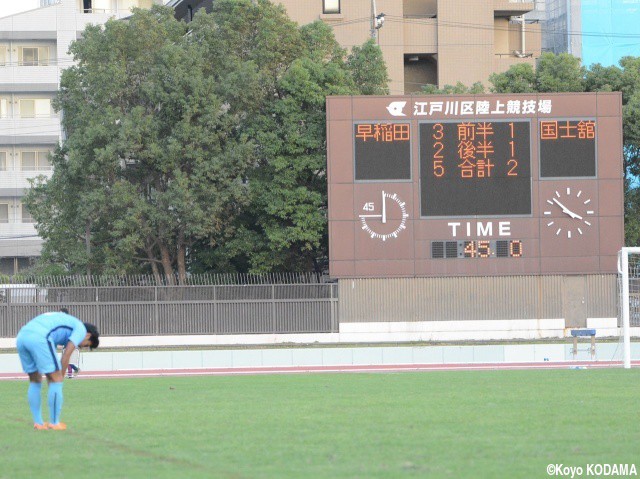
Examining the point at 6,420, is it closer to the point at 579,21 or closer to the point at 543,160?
the point at 543,160

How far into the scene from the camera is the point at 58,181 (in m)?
42.8

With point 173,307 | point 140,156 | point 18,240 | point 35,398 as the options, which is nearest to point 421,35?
point 140,156

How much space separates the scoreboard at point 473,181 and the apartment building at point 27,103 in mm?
34421

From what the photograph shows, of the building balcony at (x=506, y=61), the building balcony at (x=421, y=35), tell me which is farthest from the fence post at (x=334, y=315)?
the building balcony at (x=506, y=61)

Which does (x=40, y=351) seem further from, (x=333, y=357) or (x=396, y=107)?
(x=396, y=107)

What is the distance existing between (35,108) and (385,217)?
36585mm

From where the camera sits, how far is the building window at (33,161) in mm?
65438

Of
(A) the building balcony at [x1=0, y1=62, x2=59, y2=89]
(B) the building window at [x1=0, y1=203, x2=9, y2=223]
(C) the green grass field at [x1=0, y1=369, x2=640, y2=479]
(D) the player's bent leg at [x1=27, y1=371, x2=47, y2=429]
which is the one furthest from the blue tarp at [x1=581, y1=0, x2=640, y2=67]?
(D) the player's bent leg at [x1=27, y1=371, x2=47, y2=429]

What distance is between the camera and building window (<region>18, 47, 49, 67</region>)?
65562mm

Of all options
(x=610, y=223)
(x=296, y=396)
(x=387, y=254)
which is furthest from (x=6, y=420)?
(x=610, y=223)

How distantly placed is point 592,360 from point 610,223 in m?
7.24

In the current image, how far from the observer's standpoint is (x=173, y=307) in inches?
1486

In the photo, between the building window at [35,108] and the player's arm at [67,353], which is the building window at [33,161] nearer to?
the building window at [35,108]

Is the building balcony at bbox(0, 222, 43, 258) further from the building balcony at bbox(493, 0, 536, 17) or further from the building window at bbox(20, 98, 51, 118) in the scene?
the building balcony at bbox(493, 0, 536, 17)
